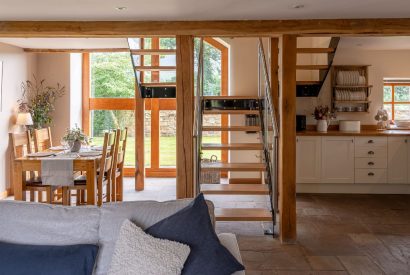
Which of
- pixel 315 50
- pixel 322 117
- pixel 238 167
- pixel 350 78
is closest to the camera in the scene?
pixel 238 167

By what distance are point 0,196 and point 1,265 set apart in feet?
15.6

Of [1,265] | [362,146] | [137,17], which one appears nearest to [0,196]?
[137,17]

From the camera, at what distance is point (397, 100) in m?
7.38

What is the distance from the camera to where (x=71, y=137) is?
16.8 feet

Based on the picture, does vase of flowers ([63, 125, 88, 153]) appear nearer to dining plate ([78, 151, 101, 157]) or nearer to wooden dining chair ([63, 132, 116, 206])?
dining plate ([78, 151, 101, 157])

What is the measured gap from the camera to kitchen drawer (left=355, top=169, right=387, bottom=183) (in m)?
6.47

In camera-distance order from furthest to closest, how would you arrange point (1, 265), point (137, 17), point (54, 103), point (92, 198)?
point (54, 103) → point (92, 198) → point (137, 17) → point (1, 265)

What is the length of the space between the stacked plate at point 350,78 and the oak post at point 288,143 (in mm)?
3140

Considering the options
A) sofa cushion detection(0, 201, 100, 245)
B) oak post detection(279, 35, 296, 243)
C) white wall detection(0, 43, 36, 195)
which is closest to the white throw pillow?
sofa cushion detection(0, 201, 100, 245)

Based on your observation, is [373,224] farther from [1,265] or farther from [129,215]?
[1,265]

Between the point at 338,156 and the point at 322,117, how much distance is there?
0.72m

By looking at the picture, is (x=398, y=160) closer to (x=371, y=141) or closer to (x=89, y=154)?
(x=371, y=141)

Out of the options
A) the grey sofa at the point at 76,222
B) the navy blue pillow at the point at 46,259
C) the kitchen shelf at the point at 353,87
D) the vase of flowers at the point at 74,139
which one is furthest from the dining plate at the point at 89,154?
the kitchen shelf at the point at 353,87

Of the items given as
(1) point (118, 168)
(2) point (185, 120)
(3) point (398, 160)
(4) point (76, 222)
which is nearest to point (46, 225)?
(4) point (76, 222)
